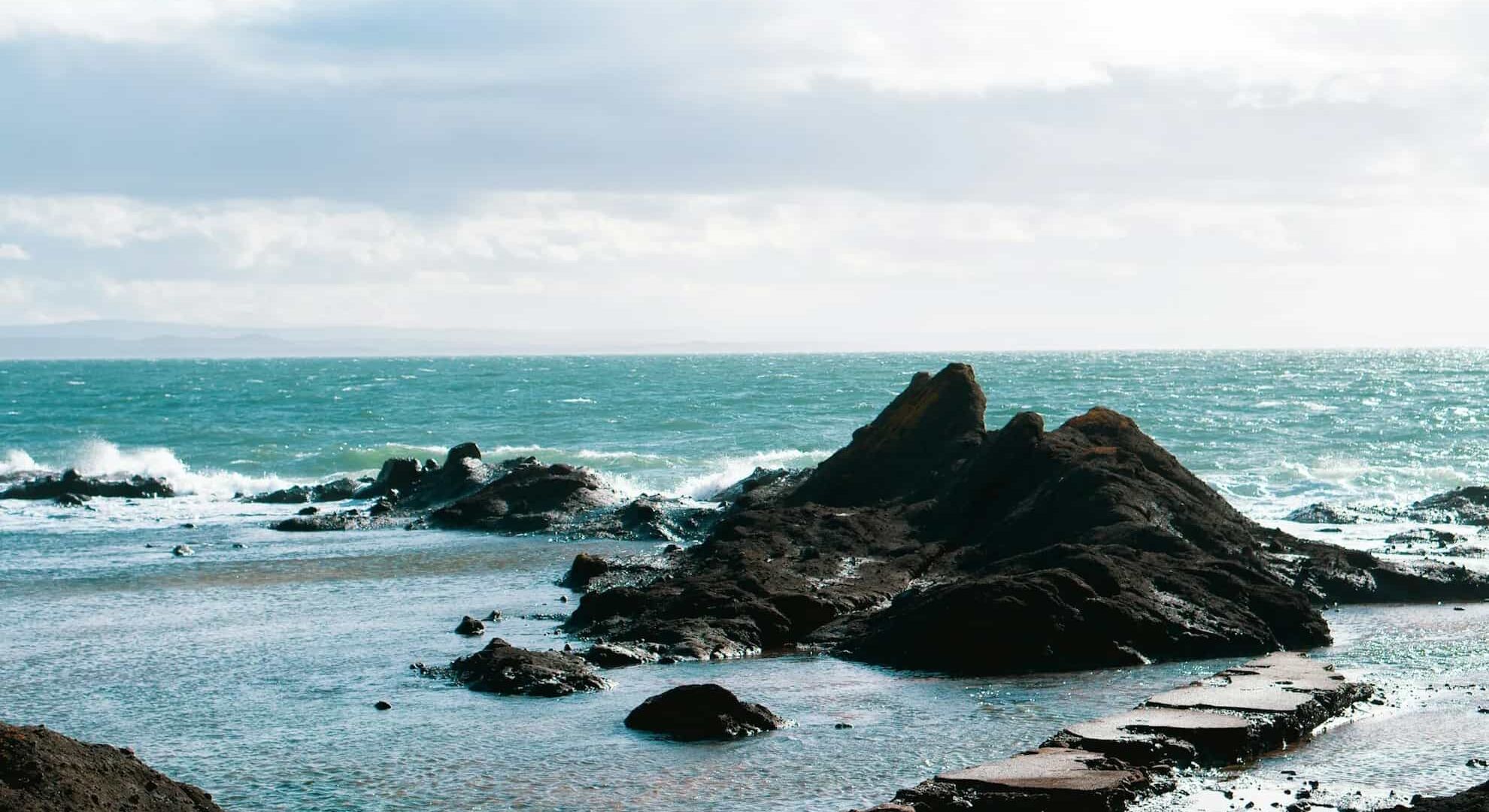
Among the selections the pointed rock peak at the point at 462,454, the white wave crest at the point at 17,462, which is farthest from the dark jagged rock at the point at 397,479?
the white wave crest at the point at 17,462

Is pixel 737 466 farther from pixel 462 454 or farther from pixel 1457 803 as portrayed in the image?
pixel 1457 803

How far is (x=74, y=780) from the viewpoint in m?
10.1

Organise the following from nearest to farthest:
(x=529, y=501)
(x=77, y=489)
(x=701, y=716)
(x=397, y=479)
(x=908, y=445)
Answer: (x=701, y=716) → (x=908, y=445) → (x=529, y=501) → (x=397, y=479) → (x=77, y=489)

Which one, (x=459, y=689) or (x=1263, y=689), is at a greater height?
(x=1263, y=689)

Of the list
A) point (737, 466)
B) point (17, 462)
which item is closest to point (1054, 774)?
point (737, 466)

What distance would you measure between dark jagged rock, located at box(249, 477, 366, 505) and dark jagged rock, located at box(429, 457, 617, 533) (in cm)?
964

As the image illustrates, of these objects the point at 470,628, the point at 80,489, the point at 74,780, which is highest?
the point at 74,780

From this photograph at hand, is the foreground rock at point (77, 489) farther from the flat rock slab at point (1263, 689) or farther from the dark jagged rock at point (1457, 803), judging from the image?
the dark jagged rock at point (1457, 803)

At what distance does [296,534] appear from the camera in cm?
3747

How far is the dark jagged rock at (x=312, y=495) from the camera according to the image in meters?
48.9

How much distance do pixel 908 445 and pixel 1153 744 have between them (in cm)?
1918

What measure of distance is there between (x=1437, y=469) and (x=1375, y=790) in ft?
145

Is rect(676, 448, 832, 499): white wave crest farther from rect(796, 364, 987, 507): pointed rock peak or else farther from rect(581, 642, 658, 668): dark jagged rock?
rect(581, 642, 658, 668): dark jagged rock

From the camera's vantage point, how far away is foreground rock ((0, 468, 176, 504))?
48719mm
